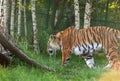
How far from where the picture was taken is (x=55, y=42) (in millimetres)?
12141

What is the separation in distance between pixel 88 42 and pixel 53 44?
121 centimetres

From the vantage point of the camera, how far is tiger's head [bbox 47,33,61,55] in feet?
39.6

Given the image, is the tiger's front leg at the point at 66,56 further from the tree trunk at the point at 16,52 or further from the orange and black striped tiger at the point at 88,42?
the tree trunk at the point at 16,52

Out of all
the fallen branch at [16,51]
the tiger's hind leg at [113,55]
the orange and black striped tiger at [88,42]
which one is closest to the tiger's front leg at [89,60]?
the orange and black striped tiger at [88,42]

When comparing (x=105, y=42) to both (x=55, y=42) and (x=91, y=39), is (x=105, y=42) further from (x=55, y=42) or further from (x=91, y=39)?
(x=55, y=42)

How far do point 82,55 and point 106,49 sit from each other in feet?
3.23

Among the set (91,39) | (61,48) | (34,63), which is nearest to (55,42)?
(61,48)

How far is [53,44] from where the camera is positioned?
12.2m

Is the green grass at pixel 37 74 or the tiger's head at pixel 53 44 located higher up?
the green grass at pixel 37 74

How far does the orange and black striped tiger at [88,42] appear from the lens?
11.0 metres

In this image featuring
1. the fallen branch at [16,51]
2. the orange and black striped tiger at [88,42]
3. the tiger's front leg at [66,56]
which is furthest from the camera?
the tiger's front leg at [66,56]

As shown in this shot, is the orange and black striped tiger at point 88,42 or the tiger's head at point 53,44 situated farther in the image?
the tiger's head at point 53,44

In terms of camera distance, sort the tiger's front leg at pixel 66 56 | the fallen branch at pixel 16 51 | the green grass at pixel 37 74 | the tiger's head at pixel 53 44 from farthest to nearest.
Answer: the tiger's head at pixel 53 44 < the tiger's front leg at pixel 66 56 < the fallen branch at pixel 16 51 < the green grass at pixel 37 74

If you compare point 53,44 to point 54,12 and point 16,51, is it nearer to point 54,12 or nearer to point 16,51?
point 16,51
